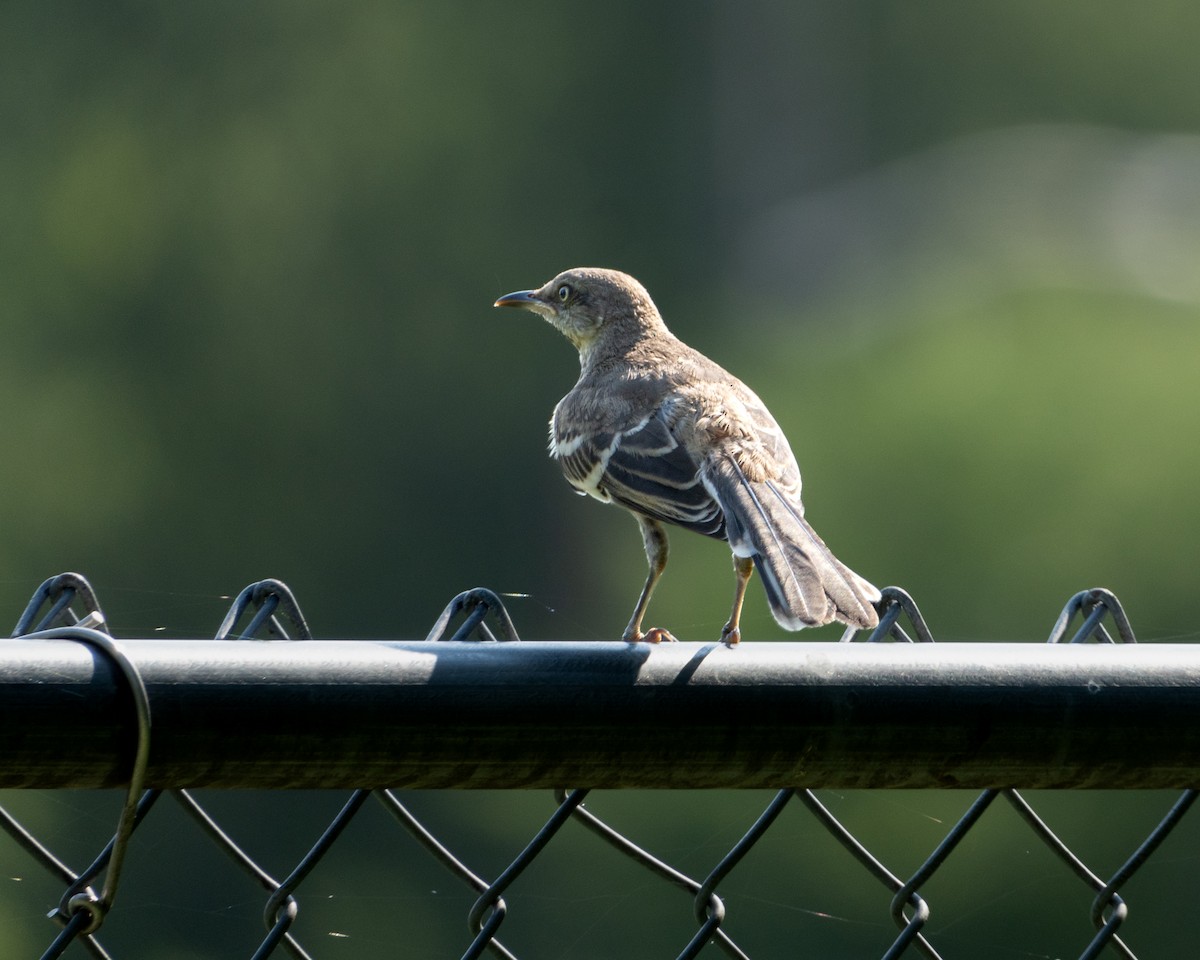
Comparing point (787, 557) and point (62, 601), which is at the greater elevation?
point (787, 557)

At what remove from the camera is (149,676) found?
1559 mm

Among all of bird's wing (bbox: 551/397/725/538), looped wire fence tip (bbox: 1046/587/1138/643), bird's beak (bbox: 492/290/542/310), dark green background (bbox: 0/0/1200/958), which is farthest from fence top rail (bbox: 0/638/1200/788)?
dark green background (bbox: 0/0/1200/958)

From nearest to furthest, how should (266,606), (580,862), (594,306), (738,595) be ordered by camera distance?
(266,606) < (738,595) < (594,306) < (580,862)

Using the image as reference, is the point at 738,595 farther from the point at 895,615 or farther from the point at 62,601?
the point at 62,601

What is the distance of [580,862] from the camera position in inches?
1025

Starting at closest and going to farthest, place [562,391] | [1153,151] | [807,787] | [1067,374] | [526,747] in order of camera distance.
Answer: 1. [526,747]
2. [807,787]
3. [1067,374]
4. [562,391]
5. [1153,151]

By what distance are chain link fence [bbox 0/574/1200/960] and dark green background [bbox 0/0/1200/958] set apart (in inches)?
6.4

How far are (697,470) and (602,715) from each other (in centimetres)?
218

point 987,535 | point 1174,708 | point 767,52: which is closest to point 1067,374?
point 987,535

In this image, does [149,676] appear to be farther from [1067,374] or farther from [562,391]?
[562,391]

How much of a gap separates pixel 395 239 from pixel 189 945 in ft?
85.5

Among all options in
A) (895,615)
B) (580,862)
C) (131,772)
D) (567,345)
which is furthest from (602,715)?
(567,345)

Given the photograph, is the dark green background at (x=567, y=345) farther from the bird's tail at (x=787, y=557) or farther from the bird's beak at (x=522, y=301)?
the bird's tail at (x=787, y=557)

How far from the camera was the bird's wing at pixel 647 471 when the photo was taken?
3.71 meters
